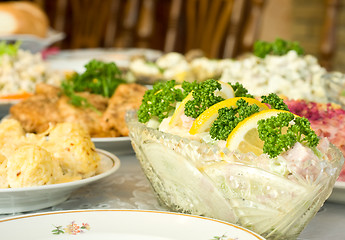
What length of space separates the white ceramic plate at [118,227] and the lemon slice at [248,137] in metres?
0.12

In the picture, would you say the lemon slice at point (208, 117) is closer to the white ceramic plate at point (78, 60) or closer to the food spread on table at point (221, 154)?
the food spread on table at point (221, 154)

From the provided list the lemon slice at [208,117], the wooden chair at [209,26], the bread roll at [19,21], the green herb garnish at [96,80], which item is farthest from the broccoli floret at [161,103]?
the wooden chair at [209,26]

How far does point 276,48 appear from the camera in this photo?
5.74 ft

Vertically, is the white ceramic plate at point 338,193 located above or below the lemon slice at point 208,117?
below

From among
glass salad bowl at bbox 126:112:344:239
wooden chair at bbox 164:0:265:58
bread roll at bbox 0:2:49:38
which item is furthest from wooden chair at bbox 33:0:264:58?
glass salad bowl at bbox 126:112:344:239

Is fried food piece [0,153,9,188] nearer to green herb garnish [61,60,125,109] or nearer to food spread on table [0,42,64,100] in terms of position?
green herb garnish [61,60,125,109]

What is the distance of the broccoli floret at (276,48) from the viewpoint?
1.76m

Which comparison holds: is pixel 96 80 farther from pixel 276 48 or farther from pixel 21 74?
pixel 276 48

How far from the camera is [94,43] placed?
525 cm

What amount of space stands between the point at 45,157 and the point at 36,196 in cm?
7

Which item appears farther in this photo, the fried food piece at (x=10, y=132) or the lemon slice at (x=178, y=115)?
the fried food piece at (x=10, y=132)

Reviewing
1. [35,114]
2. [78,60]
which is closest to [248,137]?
[35,114]

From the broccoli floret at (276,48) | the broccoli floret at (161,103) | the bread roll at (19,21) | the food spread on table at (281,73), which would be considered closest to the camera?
the broccoli floret at (161,103)

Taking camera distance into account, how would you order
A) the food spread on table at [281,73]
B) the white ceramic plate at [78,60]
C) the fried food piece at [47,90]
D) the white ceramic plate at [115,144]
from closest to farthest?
the white ceramic plate at [115,144] → the fried food piece at [47,90] → the food spread on table at [281,73] → the white ceramic plate at [78,60]
